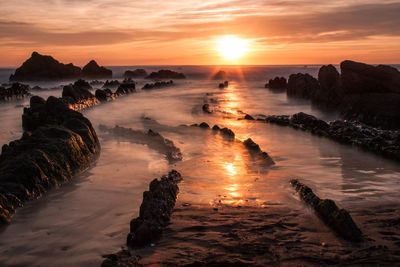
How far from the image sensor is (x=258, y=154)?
10211 mm

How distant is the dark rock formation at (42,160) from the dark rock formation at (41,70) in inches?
2885

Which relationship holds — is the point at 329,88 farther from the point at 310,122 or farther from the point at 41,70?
the point at 41,70

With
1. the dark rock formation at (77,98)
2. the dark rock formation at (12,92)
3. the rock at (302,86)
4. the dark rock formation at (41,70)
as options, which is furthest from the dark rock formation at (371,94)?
the dark rock formation at (41,70)

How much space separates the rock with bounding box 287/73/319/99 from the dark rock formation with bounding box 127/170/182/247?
28.5 meters

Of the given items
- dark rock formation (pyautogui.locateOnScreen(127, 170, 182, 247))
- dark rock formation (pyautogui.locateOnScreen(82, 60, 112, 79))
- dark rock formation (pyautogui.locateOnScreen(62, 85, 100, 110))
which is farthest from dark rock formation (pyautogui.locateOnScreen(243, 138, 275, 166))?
dark rock formation (pyautogui.locateOnScreen(82, 60, 112, 79))

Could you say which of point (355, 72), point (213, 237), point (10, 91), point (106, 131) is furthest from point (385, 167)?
point (10, 91)

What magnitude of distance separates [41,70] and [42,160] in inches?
3123

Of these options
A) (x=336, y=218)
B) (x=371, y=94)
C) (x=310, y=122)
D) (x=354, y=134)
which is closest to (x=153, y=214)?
(x=336, y=218)

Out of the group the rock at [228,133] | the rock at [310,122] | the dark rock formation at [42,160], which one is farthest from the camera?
the rock at [310,122]

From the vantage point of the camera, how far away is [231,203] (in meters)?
6.08

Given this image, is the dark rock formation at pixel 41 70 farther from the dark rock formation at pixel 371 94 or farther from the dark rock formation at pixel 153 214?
the dark rock formation at pixel 153 214

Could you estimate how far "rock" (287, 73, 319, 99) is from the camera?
3275 cm

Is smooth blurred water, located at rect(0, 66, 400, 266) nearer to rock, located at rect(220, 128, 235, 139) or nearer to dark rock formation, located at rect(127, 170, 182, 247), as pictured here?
dark rock formation, located at rect(127, 170, 182, 247)

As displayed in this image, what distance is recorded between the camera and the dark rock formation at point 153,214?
461 cm
